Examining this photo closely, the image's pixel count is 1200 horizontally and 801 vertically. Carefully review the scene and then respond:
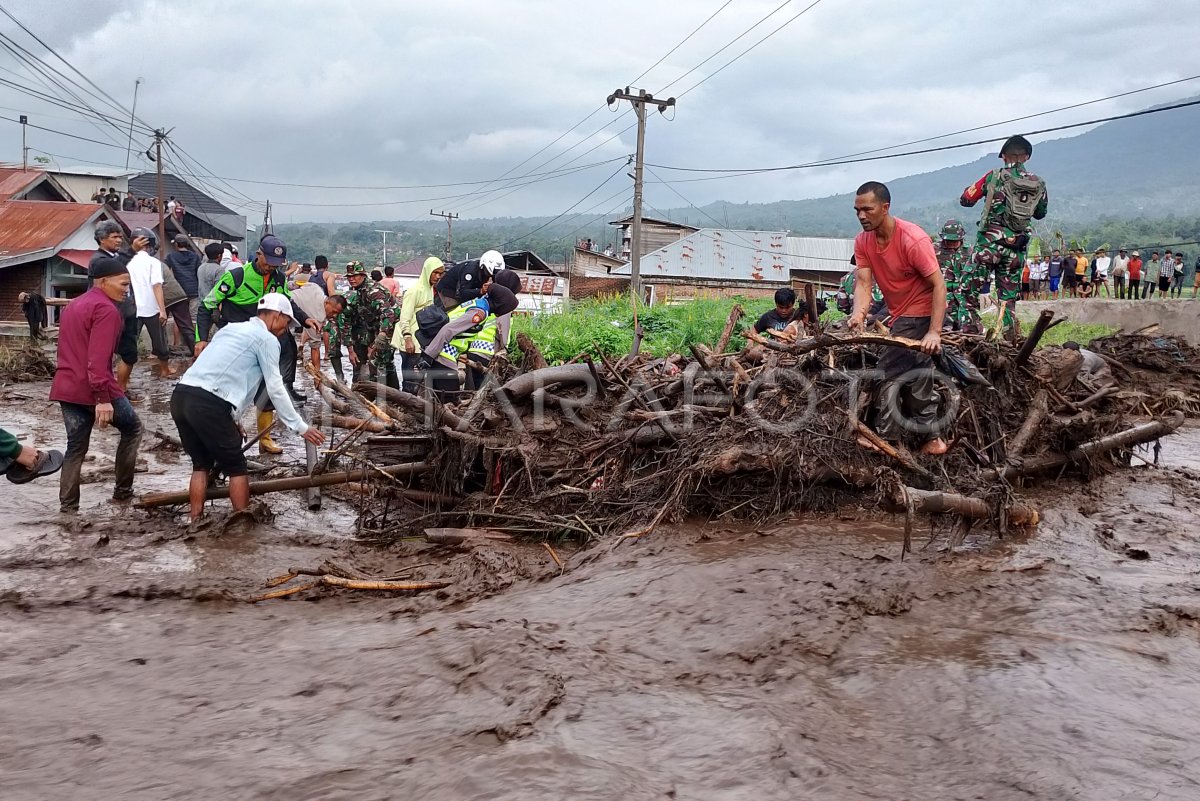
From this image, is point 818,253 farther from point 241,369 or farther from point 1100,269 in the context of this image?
point 241,369

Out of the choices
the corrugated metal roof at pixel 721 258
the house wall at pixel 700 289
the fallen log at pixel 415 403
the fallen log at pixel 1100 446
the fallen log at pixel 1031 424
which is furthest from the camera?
the corrugated metal roof at pixel 721 258

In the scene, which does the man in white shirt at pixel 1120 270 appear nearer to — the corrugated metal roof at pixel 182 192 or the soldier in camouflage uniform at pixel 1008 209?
the soldier in camouflage uniform at pixel 1008 209

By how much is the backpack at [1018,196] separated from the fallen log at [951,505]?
386 centimetres

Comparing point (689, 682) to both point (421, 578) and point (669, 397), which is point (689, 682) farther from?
point (669, 397)

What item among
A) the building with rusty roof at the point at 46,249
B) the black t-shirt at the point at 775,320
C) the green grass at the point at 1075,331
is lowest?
the black t-shirt at the point at 775,320

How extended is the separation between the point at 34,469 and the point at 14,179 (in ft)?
111

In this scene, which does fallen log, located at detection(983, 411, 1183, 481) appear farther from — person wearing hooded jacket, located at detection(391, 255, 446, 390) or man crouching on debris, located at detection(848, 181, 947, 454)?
person wearing hooded jacket, located at detection(391, 255, 446, 390)

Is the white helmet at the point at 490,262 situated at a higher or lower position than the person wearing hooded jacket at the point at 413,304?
higher

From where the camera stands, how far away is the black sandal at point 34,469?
212 inches

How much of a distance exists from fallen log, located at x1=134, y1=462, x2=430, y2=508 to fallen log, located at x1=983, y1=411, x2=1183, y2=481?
4.45m

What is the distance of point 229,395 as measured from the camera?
5.69m

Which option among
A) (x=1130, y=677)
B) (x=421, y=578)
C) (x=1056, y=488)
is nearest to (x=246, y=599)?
(x=421, y=578)

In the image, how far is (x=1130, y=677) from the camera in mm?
3262

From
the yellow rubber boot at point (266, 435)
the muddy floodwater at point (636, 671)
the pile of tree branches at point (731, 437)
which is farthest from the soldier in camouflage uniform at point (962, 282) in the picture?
the yellow rubber boot at point (266, 435)
